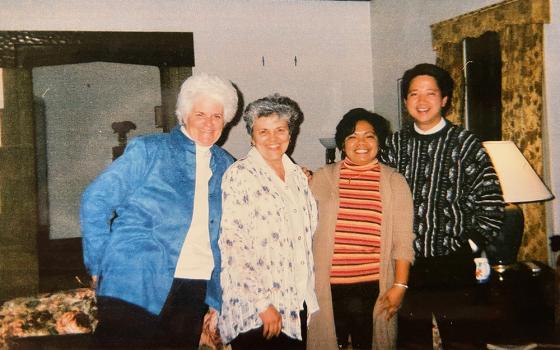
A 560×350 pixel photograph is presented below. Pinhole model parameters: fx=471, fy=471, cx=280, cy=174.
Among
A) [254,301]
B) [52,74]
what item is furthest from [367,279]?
[52,74]

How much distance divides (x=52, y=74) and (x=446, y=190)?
3944mm

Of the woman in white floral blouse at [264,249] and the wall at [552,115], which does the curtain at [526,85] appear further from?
the woman in white floral blouse at [264,249]

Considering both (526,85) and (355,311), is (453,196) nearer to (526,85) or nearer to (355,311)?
(355,311)

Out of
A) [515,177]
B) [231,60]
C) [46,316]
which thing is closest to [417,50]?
[231,60]

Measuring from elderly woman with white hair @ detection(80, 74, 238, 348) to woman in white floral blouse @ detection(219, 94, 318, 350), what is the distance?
0.35ft

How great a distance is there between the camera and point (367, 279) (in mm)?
1810

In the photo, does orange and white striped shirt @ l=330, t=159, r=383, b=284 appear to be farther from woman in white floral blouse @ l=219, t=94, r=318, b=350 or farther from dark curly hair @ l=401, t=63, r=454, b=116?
dark curly hair @ l=401, t=63, r=454, b=116

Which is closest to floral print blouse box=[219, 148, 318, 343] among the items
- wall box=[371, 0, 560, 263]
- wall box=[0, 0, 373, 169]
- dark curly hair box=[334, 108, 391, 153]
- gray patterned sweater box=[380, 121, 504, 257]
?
dark curly hair box=[334, 108, 391, 153]

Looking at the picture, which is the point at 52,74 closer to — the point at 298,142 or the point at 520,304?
the point at 298,142

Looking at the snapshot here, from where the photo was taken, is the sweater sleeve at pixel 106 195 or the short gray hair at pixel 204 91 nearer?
the sweater sleeve at pixel 106 195

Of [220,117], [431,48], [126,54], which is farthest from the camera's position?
[126,54]

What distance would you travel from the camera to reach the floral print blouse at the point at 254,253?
162cm

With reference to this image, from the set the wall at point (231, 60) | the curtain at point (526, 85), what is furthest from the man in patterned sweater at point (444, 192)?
the wall at point (231, 60)

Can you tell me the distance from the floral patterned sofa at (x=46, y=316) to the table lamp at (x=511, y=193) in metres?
2.00
